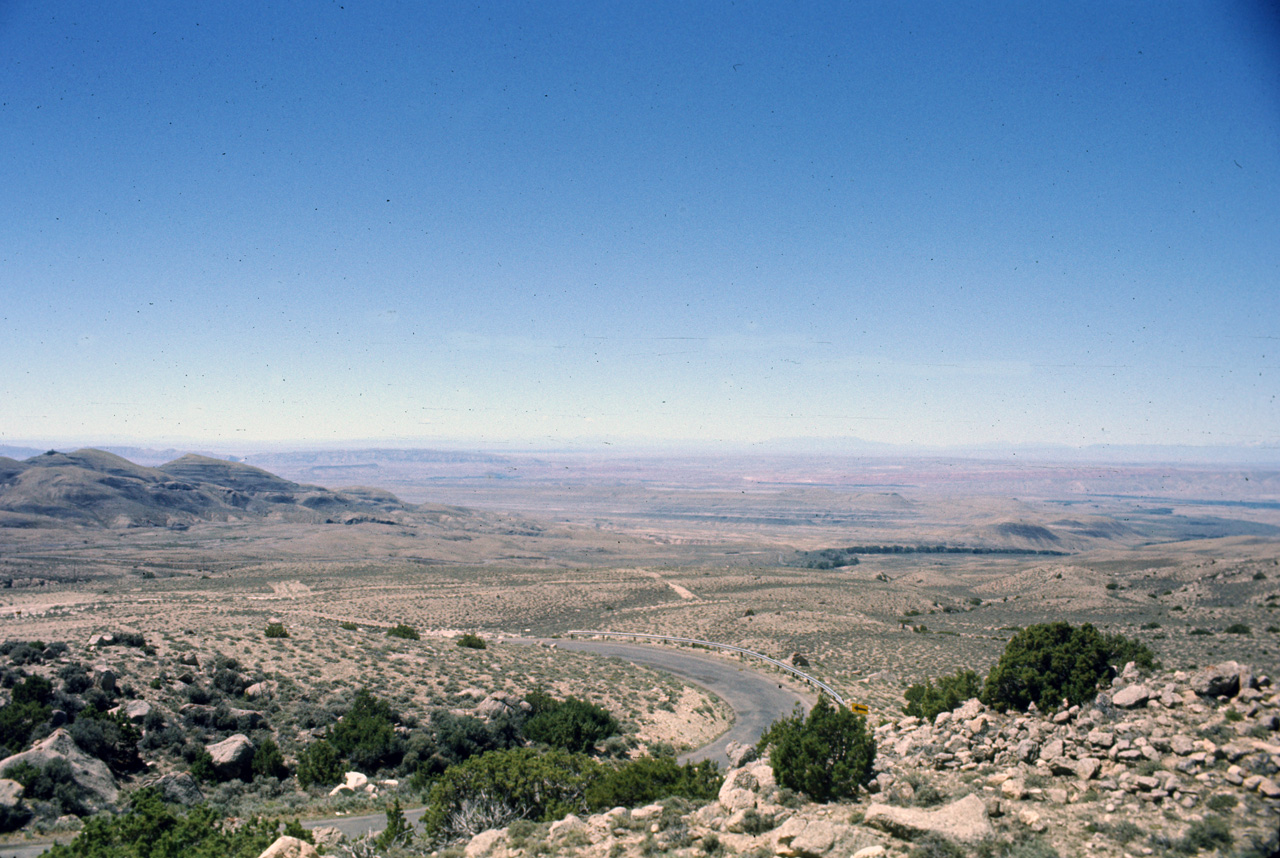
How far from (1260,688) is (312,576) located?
256 feet

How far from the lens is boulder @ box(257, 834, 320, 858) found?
409 inches

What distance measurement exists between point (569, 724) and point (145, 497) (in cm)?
15639

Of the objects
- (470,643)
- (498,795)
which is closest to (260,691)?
(470,643)

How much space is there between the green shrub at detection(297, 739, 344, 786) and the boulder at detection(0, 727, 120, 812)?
4286 mm

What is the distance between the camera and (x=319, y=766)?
63.0ft

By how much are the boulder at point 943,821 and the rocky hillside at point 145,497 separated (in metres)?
145

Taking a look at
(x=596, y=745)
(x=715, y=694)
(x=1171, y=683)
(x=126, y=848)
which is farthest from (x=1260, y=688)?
(x=715, y=694)

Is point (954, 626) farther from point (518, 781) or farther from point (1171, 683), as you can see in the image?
point (518, 781)

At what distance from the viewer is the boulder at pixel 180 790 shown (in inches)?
658

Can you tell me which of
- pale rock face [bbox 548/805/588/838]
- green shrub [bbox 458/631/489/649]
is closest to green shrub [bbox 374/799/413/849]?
pale rock face [bbox 548/805/588/838]

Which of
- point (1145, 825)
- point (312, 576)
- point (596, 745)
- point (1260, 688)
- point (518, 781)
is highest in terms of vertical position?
point (1260, 688)

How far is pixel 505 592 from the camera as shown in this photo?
2472 inches

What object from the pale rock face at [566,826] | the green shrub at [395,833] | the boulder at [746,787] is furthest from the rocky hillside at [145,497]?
the boulder at [746,787]

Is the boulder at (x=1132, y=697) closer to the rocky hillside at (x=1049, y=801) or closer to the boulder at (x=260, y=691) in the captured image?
the rocky hillside at (x=1049, y=801)
